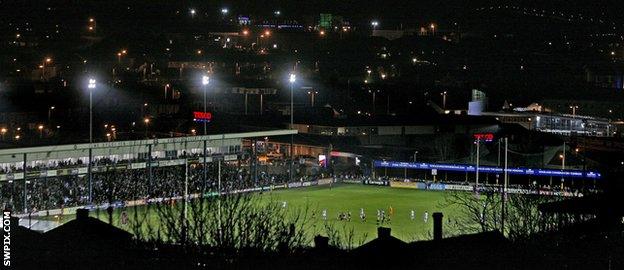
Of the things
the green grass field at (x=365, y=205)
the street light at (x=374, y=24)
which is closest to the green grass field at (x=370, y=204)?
the green grass field at (x=365, y=205)

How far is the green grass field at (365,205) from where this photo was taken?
24906 millimetres

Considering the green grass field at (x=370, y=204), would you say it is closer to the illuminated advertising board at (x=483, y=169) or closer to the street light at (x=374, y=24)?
the illuminated advertising board at (x=483, y=169)

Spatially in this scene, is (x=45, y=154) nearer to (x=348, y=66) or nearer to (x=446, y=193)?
(x=446, y=193)

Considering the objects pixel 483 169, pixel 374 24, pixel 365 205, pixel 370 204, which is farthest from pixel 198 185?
pixel 374 24

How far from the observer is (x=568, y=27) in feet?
354

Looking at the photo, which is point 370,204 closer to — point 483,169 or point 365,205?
point 365,205

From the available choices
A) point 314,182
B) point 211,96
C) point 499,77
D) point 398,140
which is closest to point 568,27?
point 499,77

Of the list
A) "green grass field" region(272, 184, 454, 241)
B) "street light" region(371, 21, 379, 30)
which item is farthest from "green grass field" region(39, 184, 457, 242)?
"street light" region(371, 21, 379, 30)

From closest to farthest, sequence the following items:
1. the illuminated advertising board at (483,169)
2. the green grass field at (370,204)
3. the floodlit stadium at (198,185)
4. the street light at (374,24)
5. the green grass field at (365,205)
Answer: the green grass field at (365,205) → the floodlit stadium at (198,185) → the green grass field at (370,204) → the illuminated advertising board at (483,169) → the street light at (374,24)

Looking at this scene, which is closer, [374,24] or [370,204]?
[370,204]

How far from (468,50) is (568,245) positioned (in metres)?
77.7

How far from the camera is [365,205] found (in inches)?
1215

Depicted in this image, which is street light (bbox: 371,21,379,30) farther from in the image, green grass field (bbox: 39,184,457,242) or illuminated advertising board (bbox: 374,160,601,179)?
green grass field (bbox: 39,184,457,242)

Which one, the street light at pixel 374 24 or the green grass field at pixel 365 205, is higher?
the street light at pixel 374 24
